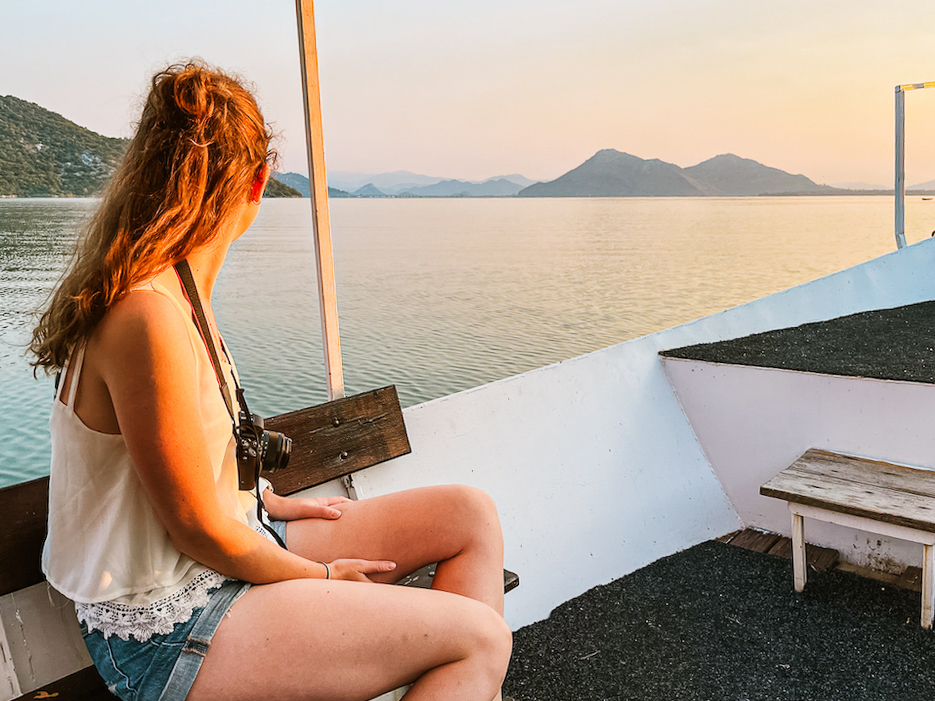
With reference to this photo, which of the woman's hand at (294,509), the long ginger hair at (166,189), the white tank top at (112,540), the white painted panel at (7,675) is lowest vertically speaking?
the white painted panel at (7,675)

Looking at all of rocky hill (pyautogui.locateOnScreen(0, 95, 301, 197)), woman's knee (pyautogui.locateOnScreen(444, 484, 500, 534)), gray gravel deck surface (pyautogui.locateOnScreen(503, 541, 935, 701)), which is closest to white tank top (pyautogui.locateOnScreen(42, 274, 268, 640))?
woman's knee (pyautogui.locateOnScreen(444, 484, 500, 534))

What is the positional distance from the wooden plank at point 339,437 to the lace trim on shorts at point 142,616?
702 millimetres

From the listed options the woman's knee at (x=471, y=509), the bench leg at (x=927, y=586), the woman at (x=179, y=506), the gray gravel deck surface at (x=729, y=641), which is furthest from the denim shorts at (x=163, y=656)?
the bench leg at (x=927, y=586)

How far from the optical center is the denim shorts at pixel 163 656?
84cm

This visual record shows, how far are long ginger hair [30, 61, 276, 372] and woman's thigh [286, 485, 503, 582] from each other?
53 cm

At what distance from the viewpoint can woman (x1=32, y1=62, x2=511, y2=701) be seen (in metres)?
0.82

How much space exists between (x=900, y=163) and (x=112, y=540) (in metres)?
5.87

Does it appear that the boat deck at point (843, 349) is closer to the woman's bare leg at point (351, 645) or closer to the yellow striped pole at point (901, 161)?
the woman's bare leg at point (351, 645)

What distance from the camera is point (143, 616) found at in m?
0.85

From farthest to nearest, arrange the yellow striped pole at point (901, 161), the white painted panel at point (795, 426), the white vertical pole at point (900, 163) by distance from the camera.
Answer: the white vertical pole at point (900, 163) < the yellow striped pole at point (901, 161) < the white painted panel at point (795, 426)

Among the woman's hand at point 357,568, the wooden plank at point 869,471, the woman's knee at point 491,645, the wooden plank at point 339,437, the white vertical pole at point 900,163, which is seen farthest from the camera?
the white vertical pole at point 900,163

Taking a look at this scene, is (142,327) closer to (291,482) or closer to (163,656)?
(163,656)

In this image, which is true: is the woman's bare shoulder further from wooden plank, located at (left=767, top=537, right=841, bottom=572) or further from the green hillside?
wooden plank, located at (left=767, top=537, right=841, bottom=572)

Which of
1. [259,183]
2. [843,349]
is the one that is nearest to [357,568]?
[259,183]
